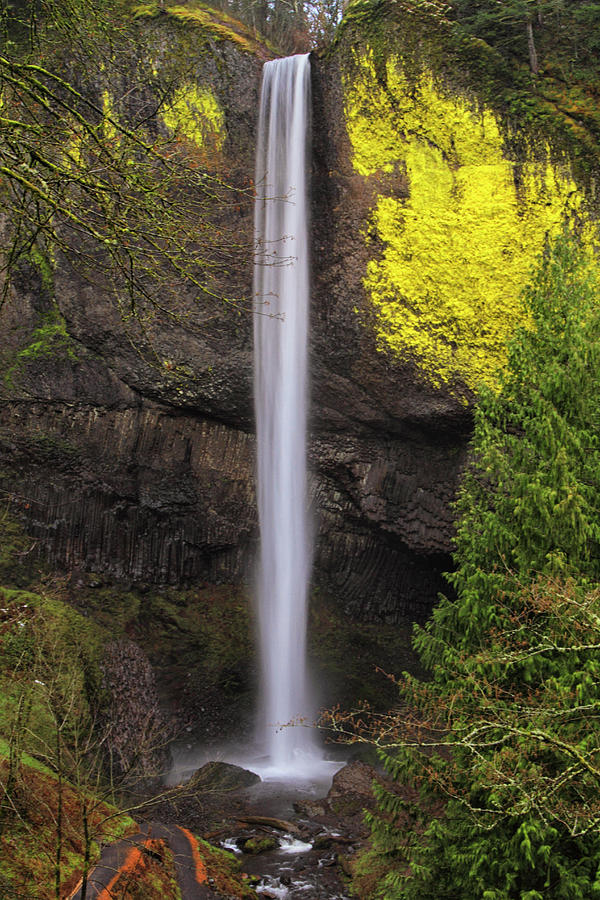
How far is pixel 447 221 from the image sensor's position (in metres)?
16.2

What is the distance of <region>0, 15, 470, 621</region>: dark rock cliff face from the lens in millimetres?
16125

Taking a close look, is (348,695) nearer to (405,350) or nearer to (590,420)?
(405,350)

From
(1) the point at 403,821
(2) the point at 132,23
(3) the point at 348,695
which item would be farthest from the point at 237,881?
(2) the point at 132,23

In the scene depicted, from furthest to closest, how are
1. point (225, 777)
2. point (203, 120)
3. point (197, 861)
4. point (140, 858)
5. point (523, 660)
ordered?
point (203, 120) < point (225, 777) < point (197, 861) < point (140, 858) < point (523, 660)

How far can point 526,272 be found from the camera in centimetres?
1583

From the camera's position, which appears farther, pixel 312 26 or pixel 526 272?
pixel 312 26

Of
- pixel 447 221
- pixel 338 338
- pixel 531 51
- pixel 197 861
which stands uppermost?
pixel 531 51

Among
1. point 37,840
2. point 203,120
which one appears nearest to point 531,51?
point 203,120

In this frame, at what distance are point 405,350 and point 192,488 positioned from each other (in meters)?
6.07

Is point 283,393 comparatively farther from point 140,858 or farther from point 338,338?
point 140,858

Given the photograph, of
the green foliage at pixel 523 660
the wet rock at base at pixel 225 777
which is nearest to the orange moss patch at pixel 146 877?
the green foliage at pixel 523 660

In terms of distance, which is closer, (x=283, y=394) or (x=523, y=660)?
(x=523, y=660)

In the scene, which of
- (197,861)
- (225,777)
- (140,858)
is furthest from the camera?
(225,777)

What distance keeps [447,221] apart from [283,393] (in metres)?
5.56
